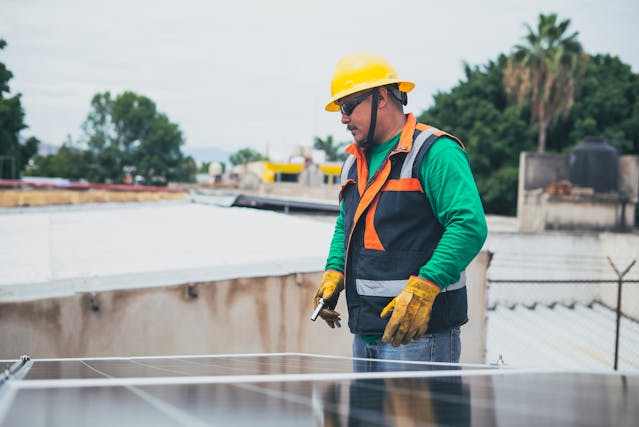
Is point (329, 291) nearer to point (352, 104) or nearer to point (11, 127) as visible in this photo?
point (352, 104)

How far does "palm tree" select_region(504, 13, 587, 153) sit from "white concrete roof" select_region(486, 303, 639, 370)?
22129 mm


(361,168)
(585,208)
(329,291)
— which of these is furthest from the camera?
(585,208)

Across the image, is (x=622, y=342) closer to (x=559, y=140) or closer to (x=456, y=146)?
(x=456, y=146)

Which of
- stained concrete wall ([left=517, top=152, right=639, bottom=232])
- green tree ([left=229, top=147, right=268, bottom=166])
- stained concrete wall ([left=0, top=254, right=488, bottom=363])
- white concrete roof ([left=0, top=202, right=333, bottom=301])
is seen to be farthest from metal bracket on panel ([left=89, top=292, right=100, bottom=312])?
green tree ([left=229, top=147, right=268, bottom=166])

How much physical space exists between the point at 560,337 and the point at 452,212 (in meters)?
14.9

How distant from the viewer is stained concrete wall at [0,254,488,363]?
5848mm

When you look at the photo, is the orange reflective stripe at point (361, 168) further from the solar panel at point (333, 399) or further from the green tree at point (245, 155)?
the green tree at point (245, 155)

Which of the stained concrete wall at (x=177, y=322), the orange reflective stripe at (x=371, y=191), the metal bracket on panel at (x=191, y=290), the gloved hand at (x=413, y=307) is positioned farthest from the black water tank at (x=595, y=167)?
the gloved hand at (x=413, y=307)

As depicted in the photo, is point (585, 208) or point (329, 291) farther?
point (585, 208)

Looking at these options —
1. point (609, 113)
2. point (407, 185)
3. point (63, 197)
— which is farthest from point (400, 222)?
point (609, 113)

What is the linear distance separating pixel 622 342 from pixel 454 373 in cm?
1574

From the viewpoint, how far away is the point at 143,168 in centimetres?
8412

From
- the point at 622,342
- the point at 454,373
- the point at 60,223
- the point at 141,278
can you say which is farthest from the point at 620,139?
the point at 454,373

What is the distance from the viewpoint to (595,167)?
26359 mm
